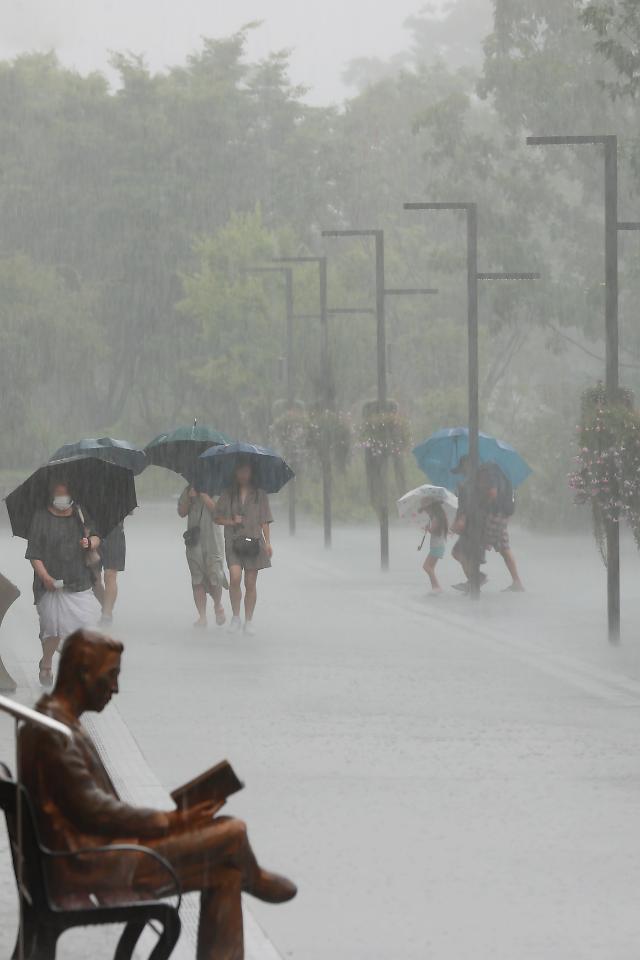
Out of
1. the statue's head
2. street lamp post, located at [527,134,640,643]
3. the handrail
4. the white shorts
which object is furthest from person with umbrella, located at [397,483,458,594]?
the handrail

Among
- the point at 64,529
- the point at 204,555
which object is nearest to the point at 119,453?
the point at 204,555

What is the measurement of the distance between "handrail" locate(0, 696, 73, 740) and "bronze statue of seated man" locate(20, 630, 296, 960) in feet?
0.44

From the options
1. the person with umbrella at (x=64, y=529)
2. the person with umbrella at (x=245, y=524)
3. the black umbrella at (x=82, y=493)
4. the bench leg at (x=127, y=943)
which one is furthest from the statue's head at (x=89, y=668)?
the person with umbrella at (x=245, y=524)

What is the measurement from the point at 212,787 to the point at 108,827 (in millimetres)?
322

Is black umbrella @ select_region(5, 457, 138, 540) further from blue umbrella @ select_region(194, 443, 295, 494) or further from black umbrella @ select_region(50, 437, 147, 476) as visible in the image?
black umbrella @ select_region(50, 437, 147, 476)

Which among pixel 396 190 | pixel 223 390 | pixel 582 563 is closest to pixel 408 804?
pixel 582 563

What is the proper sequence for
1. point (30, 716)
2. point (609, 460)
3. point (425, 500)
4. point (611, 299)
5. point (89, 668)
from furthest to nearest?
1. point (425, 500)
2. point (611, 299)
3. point (609, 460)
4. point (89, 668)
5. point (30, 716)

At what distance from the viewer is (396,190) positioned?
82250 millimetres

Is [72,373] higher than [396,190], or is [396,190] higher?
[396,190]

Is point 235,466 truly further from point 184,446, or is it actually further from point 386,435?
point 386,435

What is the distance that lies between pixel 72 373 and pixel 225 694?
54281mm

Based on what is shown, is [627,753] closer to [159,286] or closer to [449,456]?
[449,456]

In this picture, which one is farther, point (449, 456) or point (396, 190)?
point (396, 190)

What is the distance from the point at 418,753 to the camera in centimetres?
1238
